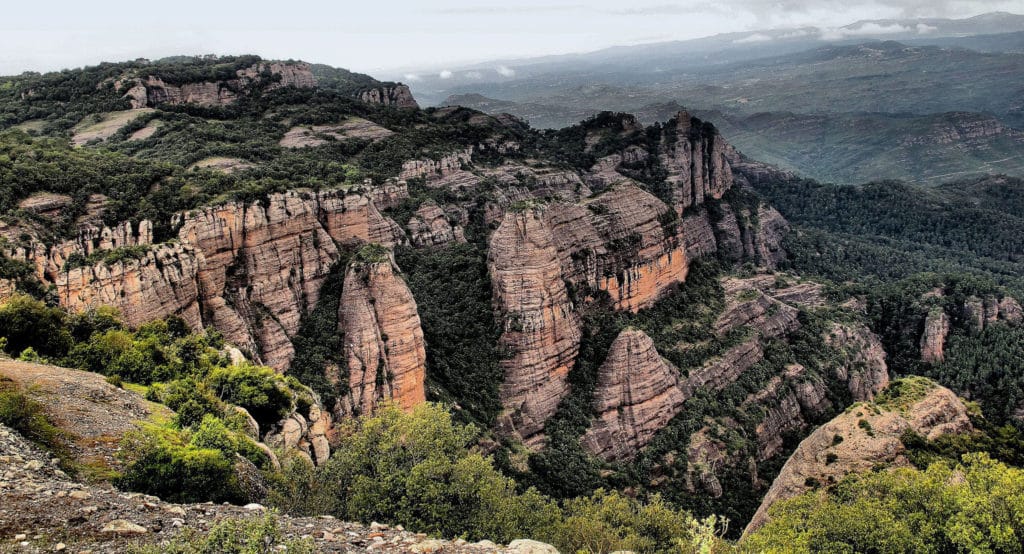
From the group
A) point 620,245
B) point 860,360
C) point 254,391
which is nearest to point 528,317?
point 620,245

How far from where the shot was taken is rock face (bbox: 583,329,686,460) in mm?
44750

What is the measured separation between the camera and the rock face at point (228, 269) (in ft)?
94.1

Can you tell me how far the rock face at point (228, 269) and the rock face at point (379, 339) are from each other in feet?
12.9

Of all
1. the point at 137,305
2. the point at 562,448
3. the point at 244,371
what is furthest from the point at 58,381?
the point at 562,448

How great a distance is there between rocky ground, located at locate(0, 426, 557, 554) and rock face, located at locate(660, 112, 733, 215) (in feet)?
281

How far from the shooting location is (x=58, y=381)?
718 inches

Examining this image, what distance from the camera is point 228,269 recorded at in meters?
35.8

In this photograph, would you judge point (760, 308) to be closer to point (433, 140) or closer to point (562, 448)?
point (562, 448)

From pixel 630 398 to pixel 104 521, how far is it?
38273 millimetres

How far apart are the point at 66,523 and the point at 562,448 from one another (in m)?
34.1

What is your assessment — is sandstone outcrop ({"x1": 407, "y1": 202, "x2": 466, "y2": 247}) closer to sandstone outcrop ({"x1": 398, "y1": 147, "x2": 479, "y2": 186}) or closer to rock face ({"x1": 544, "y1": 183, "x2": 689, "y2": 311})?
sandstone outcrop ({"x1": 398, "y1": 147, "x2": 479, "y2": 186})

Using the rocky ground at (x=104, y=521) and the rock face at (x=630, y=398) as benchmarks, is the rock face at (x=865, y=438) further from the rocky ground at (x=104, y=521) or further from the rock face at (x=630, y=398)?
the rocky ground at (x=104, y=521)

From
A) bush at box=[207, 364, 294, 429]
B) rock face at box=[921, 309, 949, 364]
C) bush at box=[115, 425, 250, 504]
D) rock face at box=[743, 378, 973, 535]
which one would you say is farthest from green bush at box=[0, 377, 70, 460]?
rock face at box=[921, 309, 949, 364]

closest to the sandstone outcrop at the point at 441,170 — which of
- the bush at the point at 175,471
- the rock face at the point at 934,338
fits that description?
the bush at the point at 175,471
